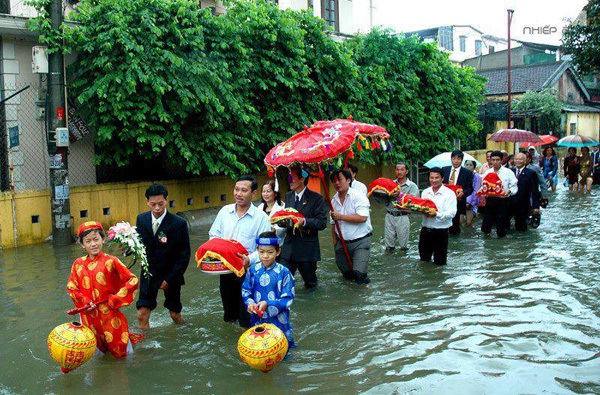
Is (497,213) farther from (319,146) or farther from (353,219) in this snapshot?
(319,146)

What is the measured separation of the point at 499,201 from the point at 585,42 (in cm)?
945

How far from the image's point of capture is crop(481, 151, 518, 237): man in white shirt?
1227 cm

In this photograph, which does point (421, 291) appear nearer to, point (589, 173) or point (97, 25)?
point (97, 25)

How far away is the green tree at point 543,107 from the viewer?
35.3m

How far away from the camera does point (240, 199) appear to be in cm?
662

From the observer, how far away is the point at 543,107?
35219 millimetres

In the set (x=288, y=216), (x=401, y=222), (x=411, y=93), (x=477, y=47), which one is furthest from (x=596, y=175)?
(x=477, y=47)

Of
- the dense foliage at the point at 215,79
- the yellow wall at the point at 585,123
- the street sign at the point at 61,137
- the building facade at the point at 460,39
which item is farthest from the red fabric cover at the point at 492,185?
the building facade at the point at 460,39

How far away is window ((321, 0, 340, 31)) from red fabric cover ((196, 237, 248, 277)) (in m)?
20.3

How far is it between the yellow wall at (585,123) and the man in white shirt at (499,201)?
29.9 m

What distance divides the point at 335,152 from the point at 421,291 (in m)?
2.39

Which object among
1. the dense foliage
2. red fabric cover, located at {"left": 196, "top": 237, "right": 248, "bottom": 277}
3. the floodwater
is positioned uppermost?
the dense foliage

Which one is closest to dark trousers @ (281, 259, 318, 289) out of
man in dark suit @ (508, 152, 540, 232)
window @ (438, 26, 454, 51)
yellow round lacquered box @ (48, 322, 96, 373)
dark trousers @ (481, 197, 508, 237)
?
yellow round lacquered box @ (48, 322, 96, 373)

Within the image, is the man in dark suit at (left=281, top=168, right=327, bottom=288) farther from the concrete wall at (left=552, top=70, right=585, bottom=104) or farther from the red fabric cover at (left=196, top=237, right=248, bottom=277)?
the concrete wall at (left=552, top=70, right=585, bottom=104)
